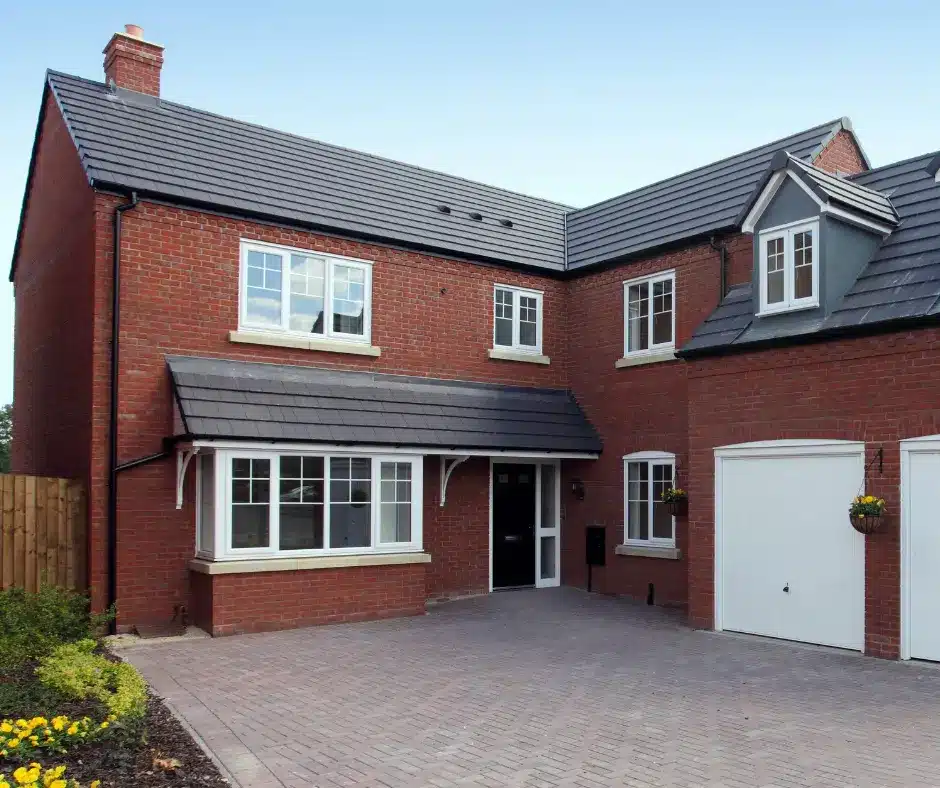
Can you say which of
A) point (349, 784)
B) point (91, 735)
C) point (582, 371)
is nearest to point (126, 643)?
point (91, 735)

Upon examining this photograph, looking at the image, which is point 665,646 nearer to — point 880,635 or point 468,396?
point 880,635

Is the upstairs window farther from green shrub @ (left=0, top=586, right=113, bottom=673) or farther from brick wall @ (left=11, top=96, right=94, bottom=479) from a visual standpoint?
green shrub @ (left=0, top=586, right=113, bottom=673)

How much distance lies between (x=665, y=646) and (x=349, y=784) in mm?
5965

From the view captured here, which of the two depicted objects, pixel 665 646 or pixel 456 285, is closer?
pixel 665 646

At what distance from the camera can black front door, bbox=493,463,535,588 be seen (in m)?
15.8

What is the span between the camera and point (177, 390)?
39.4 feet

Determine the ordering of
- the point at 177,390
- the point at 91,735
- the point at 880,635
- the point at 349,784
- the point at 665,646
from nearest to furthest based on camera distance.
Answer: the point at 349,784, the point at 91,735, the point at 880,635, the point at 665,646, the point at 177,390

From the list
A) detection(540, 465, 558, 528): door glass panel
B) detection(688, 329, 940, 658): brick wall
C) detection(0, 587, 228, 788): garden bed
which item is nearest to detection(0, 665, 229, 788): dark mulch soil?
detection(0, 587, 228, 788): garden bed

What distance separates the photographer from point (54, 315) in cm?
1459

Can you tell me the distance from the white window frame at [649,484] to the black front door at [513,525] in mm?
1833

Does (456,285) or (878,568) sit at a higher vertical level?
(456,285)

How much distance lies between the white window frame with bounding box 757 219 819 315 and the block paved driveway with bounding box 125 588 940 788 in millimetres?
4407

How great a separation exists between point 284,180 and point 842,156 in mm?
9298

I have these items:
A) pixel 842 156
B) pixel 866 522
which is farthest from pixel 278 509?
pixel 842 156
